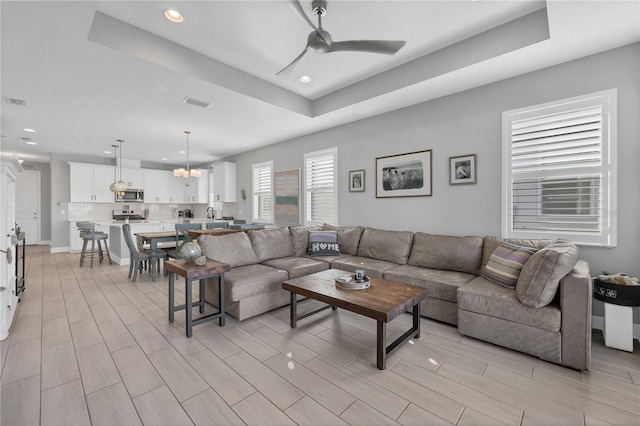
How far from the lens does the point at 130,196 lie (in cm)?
828

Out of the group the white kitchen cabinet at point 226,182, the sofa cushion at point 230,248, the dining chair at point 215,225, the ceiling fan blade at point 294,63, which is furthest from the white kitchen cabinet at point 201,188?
the ceiling fan blade at point 294,63

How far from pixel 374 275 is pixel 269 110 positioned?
284 cm

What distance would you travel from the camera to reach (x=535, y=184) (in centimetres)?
316

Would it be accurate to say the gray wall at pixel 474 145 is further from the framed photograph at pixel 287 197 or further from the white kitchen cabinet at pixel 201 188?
the white kitchen cabinet at pixel 201 188

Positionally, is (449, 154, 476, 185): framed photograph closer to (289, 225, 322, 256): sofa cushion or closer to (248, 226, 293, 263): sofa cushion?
(289, 225, 322, 256): sofa cushion

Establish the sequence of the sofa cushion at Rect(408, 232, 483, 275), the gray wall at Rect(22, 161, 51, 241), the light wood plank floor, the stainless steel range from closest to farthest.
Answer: the light wood plank floor
the sofa cushion at Rect(408, 232, 483, 275)
the stainless steel range
the gray wall at Rect(22, 161, 51, 241)

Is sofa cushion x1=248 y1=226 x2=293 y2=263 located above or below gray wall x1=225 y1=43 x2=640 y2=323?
below

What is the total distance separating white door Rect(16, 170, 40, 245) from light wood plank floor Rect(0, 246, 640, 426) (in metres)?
8.32

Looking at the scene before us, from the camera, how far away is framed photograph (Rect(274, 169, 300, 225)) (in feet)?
19.4

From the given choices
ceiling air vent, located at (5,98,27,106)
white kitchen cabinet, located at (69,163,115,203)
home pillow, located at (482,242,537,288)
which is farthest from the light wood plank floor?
white kitchen cabinet, located at (69,163,115,203)

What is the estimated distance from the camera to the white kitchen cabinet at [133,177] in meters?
8.14

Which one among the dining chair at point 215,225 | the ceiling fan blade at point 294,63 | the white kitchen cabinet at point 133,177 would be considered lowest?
the dining chair at point 215,225

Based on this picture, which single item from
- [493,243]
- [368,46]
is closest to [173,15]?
[368,46]

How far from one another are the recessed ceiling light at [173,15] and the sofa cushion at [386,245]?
11.2 feet
